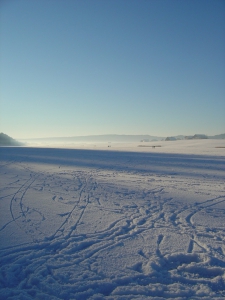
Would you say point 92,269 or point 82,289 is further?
point 92,269

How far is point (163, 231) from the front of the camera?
4.21 metres

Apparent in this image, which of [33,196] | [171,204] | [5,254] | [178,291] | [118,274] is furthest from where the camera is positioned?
[33,196]

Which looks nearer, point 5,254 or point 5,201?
point 5,254

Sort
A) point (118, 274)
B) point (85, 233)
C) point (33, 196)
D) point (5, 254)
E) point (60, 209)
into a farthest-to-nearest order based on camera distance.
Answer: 1. point (33, 196)
2. point (60, 209)
3. point (85, 233)
4. point (5, 254)
5. point (118, 274)

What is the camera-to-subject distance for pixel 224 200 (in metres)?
6.24

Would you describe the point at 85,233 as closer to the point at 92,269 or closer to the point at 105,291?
the point at 92,269

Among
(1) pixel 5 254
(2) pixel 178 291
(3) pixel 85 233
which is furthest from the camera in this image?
(3) pixel 85 233

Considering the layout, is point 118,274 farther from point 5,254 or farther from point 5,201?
point 5,201

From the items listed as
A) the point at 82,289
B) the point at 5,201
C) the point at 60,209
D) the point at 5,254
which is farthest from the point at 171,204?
the point at 5,201

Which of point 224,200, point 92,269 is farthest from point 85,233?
point 224,200

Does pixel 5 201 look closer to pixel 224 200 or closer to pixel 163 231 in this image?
pixel 163 231

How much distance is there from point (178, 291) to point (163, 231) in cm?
157

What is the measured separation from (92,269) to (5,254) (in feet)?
4.72

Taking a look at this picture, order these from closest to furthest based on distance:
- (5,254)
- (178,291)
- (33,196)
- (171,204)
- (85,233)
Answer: (178,291) < (5,254) < (85,233) < (171,204) < (33,196)
